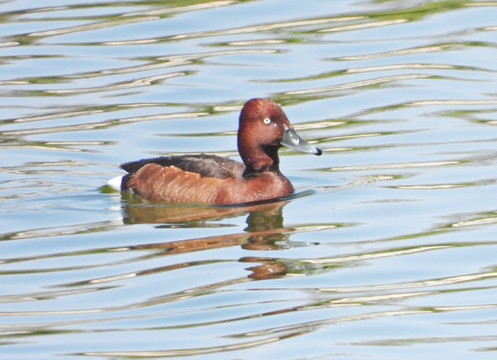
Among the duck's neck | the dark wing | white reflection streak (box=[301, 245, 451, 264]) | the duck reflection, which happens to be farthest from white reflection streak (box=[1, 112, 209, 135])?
white reflection streak (box=[301, 245, 451, 264])

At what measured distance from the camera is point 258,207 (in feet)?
35.6

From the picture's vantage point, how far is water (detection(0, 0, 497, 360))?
735cm

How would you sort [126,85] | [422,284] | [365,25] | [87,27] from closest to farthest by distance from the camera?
[422,284] < [126,85] < [365,25] < [87,27]

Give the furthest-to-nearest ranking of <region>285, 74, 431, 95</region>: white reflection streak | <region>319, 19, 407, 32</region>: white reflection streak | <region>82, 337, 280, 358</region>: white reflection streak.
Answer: <region>319, 19, 407, 32</region>: white reflection streak → <region>285, 74, 431, 95</region>: white reflection streak → <region>82, 337, 280, 358</region>: white reflection streak

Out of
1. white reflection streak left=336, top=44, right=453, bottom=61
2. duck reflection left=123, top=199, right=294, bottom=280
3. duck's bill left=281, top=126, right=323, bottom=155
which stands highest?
white reflection streak left=336, top=44, right=453, bottom=61

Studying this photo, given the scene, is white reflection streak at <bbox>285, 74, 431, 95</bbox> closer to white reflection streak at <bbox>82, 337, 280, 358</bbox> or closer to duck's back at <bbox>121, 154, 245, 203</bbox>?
duck's back at <bbox>121, 154, 245, 203</bbox>

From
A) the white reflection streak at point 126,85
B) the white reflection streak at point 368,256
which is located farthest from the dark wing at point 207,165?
the white reflection streak at point 126,85

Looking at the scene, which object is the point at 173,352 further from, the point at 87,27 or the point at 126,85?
the point at 87,27

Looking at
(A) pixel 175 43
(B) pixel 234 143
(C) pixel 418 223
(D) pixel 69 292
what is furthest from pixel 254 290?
(A) pixel 175 43

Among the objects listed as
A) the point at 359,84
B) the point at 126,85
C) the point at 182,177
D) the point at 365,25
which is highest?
the point at 365,25

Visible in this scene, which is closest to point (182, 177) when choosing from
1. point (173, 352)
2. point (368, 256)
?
point (368, 256)

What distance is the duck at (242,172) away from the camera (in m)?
11.0

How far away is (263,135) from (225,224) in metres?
1.21

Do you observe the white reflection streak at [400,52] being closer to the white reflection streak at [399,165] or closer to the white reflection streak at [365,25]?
the white reflection streak at [365,25]
